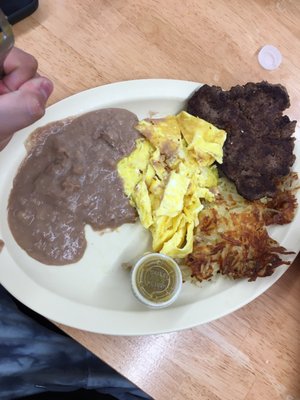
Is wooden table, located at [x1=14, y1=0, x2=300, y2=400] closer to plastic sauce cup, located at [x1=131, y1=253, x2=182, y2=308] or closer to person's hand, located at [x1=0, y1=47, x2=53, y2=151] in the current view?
plastic sauce cup, located at [x1=131, y1=253, x2=182, y2=308]

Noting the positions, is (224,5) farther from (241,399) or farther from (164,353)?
(241,399)

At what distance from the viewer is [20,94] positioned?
46.9 inches

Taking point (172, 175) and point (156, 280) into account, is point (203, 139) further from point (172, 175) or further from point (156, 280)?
point (156, 280)

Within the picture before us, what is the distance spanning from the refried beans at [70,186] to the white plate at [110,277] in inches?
1.5

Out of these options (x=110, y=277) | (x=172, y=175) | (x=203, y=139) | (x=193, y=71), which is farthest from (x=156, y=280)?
(x=193, y=71)

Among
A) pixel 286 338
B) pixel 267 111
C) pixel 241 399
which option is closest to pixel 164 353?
pixel 241 399

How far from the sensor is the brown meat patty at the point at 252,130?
1.82 meters

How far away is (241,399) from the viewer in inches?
67.1

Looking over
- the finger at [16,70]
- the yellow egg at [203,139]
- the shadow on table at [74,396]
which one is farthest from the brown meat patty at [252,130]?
the shadow on table at [74,396]

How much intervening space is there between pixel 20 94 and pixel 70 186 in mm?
626

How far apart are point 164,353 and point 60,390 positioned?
0.53 meters

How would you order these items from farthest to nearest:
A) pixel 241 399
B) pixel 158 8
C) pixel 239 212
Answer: pixel 158 8, pixel 239 212, pixel 241 399

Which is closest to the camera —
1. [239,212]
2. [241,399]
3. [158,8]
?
[241,399]

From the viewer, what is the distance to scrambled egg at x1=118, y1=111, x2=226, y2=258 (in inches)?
71.2
